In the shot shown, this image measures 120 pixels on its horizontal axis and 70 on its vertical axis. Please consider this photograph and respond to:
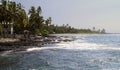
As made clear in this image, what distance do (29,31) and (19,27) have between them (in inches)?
223

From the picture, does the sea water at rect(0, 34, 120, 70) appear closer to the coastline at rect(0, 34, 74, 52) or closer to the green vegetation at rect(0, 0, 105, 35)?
the coastline at rect(0, 34, 74, 52)

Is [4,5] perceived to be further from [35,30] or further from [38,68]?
[38,68]

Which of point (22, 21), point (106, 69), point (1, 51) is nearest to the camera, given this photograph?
point (106, 69)

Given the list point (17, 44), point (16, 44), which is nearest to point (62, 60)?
point (16, 44)

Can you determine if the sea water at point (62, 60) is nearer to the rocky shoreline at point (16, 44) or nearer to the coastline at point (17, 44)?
the coastline at point (17, 44)

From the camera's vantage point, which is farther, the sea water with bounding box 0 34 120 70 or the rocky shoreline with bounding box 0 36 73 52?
the rocky shoreline with bounding box 0 36 73 52

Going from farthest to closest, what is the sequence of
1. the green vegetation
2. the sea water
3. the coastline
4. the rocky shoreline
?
the green vegetation → the rocky shoreline → the coastline → the sea water

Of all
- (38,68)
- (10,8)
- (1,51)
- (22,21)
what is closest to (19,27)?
(22,21)

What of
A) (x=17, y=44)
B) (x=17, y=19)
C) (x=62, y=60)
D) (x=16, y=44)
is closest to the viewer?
(x=62, y=60)

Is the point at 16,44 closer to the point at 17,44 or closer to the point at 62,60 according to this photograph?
the point at 17,44

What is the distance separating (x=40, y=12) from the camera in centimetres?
9938

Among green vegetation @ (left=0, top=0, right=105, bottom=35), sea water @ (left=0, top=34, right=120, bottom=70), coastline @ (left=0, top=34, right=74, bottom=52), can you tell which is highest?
green vegetation @ (left=0, top=0, right=105, bottom=35)

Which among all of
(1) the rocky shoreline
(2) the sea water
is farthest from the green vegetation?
(2) the sea water

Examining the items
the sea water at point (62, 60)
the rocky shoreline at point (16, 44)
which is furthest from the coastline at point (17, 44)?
the sea water at point (62, 60)
